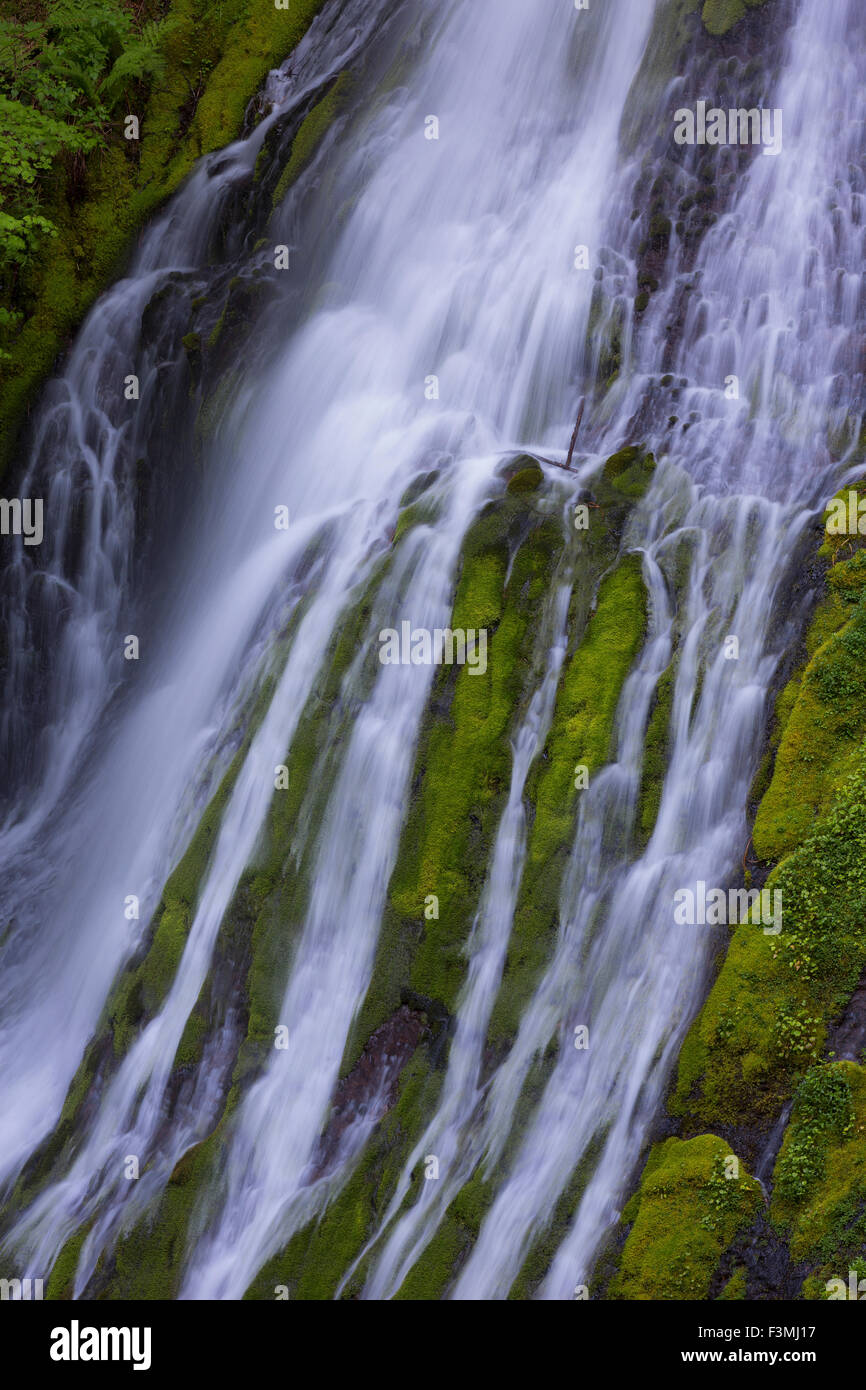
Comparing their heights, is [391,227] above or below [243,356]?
above

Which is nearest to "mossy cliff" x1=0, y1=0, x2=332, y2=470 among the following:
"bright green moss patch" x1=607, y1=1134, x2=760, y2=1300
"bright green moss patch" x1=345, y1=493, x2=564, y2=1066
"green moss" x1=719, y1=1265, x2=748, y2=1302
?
"bright green moss patch" x1=345, y1=493, x2=564, y2=1066

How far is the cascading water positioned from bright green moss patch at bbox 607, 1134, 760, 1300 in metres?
0.29

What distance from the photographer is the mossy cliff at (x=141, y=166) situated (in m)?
15.6

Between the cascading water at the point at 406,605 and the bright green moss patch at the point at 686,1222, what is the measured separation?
289mm

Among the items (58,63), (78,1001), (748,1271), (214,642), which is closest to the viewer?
(748,1271)

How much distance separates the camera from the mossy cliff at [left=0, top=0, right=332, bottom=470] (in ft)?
51.2

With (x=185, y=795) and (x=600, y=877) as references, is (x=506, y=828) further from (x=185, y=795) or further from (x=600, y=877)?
(x=185, y=795)

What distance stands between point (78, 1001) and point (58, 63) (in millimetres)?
12430

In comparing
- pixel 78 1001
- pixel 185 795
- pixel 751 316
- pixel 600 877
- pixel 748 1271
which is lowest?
pixel 748 1271

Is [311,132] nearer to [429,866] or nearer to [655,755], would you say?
[655,755]

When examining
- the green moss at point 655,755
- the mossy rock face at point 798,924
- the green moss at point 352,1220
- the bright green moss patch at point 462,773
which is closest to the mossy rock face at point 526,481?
the bright green moss patch at point 462,773

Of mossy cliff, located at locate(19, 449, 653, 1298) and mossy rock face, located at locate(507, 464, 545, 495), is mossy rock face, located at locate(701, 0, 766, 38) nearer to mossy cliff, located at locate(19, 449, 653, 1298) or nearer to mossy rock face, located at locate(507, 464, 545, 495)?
mossy cliff, located at locate(19, 449, 653, 1298)

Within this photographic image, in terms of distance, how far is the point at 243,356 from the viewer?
47.6ft
